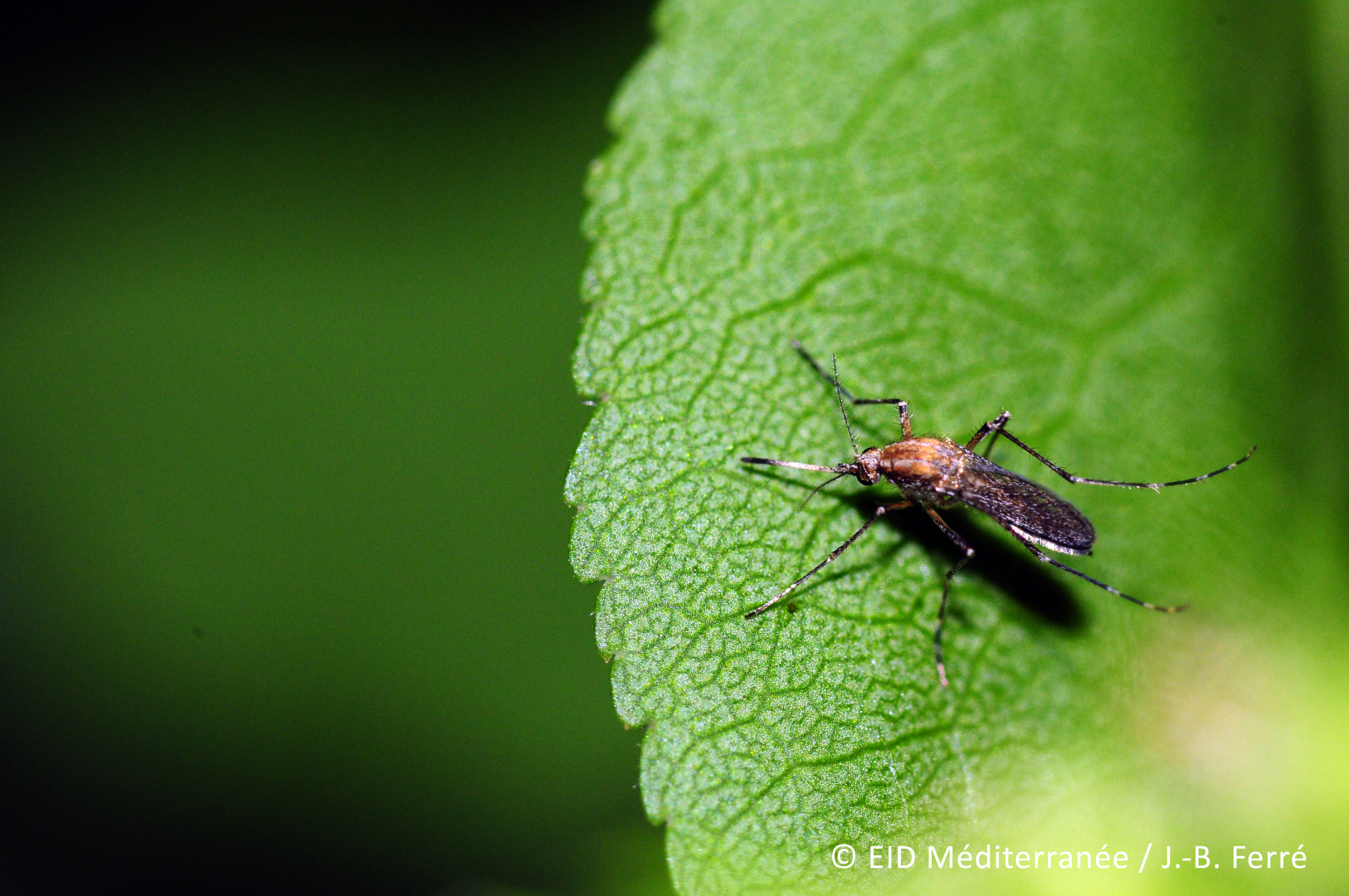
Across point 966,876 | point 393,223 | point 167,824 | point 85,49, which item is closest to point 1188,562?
point 966,876

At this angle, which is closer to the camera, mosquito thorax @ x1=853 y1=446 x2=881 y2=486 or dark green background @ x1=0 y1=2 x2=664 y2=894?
mosquito thorax @ x1=853 y1=446 x2=881 y2=486

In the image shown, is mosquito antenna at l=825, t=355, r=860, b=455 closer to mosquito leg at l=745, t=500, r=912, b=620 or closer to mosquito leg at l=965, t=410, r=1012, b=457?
mosquito leg at l=745, t=500, r=912, b=620

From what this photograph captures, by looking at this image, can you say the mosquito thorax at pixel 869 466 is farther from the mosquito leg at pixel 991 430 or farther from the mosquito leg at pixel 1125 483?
the mosquito leg at pixel 1125 483

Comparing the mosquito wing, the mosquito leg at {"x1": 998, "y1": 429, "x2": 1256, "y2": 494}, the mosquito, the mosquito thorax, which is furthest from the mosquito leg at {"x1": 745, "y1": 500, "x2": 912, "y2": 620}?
the mosquito leg at {"x1": 998, "y1": 429, "x2": 1256, "y2": 494}

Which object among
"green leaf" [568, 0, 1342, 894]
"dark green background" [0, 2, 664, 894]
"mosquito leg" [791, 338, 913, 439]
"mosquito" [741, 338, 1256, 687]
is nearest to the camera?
"green leaf" [568, 0, 1342, 894]

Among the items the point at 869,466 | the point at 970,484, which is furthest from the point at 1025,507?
the point at 869,466

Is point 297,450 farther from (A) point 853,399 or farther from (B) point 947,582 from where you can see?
(B) point 947,582

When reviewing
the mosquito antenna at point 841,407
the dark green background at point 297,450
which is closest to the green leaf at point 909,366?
the mosquito antenna at point 841,407
